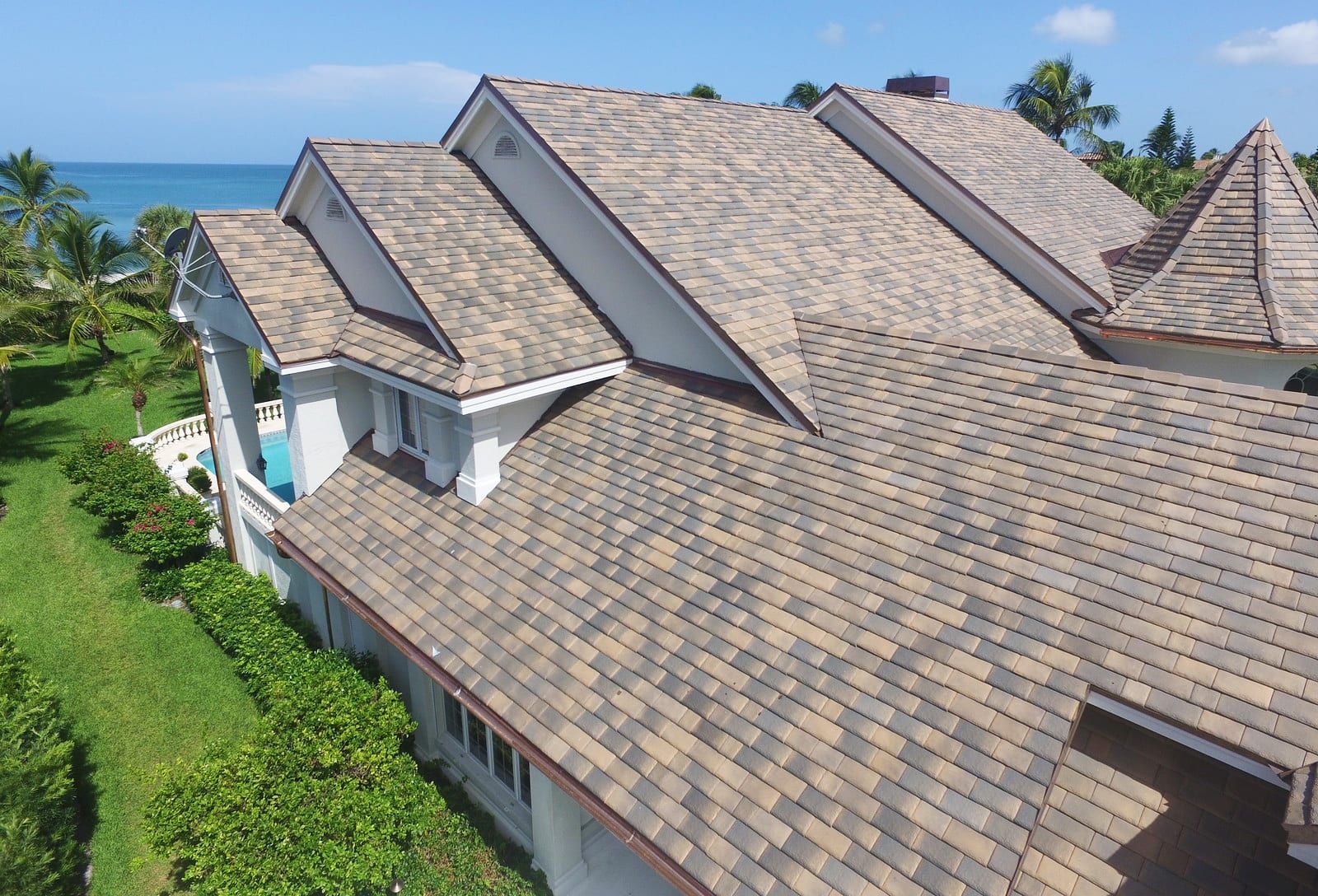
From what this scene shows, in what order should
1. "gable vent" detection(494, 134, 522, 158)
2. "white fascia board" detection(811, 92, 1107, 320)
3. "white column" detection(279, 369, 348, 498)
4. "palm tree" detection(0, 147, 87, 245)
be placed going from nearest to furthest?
"white column" detection(279, 369, 348, 498)
"gable vent" detection(494, 134, 522, 158)
"white fascia board" detection(811, 92, 1107, 320)
"palm tree" detection(0, 147, 87, 245)

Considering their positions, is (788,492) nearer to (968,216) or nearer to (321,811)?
(321,811)

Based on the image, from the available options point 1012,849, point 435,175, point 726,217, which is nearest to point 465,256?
point 435,175

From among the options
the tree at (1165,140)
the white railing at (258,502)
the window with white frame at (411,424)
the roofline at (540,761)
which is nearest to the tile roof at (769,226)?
the window with white frame at (411,424)

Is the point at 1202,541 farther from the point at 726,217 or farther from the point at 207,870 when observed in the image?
the point at 207,870

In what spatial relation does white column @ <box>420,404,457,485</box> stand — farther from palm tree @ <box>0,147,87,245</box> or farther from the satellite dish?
palm tree @ <box>0,147,87,245</box>

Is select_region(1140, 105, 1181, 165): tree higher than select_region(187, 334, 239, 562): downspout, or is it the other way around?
select_region(1140, 105, 1181, 165): tree

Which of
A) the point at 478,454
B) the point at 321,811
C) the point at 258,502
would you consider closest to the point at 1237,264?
the point at 478,454

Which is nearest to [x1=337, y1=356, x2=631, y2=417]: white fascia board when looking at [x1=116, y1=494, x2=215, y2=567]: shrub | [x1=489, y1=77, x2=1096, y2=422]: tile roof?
[x1=489, y1=77, x2=1096, y2=422]: tile roof
